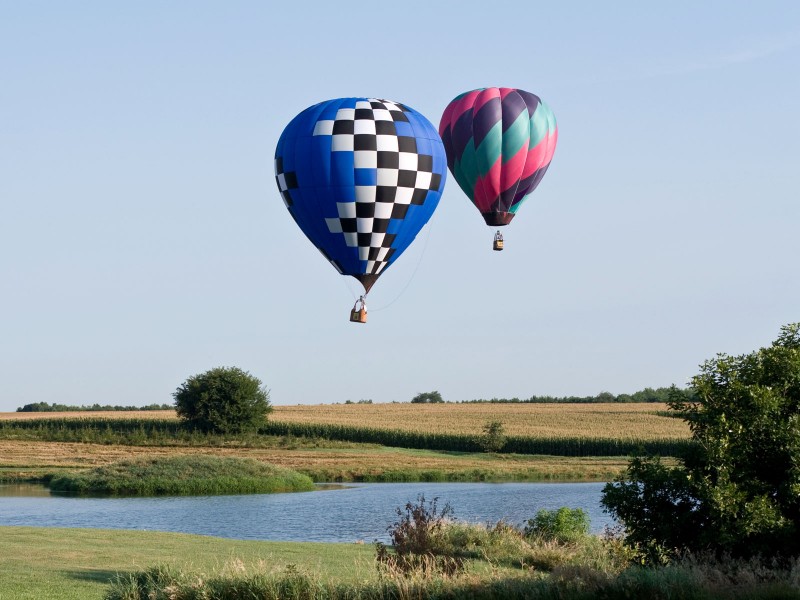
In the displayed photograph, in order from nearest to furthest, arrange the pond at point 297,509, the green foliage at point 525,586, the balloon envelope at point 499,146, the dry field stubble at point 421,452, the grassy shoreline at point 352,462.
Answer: the green foliage at point 525,586
the pond at point 297,509
the balloon envelope at point 499,146
the grassy shoreline at point 352,462
the dry field stubble at point 421,452

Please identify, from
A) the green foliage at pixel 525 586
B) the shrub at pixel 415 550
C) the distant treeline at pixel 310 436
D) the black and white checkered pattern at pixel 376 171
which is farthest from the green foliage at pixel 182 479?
the green foliage at pixel 525 586

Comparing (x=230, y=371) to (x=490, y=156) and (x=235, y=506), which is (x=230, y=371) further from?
(x=490, y=156)

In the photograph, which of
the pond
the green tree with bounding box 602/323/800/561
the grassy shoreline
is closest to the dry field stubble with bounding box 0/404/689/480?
the grassy shoreline

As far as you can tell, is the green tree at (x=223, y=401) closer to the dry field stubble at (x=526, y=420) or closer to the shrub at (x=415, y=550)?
the dry field stubble at (x=526, y=420)

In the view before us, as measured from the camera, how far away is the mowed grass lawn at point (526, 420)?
89.9m

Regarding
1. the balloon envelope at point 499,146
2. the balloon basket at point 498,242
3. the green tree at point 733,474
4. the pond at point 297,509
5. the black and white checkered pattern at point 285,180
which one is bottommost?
the pond at point 297,509

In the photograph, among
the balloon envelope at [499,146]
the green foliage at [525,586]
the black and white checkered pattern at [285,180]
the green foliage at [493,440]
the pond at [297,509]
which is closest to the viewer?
the green foliage at [525,586]

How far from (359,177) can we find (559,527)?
11444 millimetres

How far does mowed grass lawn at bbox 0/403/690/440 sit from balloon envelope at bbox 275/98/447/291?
52674 mm

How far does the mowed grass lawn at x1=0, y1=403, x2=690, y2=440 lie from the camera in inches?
3541

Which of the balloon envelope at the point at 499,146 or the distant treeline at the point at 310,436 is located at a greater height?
the balloon envelope at the point at 499,146

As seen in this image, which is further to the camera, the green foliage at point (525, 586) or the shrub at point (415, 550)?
the shrub at point (415, 550)

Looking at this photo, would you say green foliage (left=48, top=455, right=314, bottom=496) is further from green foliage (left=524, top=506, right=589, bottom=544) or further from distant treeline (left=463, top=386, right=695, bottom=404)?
distant treeline (left=463, top=386, right=695, bottom=404)

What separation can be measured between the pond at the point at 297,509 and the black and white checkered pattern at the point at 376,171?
10.5m
